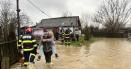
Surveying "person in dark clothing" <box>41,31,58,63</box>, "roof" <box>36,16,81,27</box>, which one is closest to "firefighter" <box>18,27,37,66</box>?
"person in dark clothing" <box>41,31,58,63</box>

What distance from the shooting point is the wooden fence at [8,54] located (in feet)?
39.6

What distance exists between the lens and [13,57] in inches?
598

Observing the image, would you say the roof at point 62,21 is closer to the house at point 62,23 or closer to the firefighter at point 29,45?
the house at point 62,23

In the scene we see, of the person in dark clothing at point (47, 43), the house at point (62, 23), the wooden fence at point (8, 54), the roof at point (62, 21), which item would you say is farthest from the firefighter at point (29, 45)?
the roof at point (62, 21)

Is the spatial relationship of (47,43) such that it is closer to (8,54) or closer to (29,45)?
(8,54)

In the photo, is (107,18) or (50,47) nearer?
(50,47)

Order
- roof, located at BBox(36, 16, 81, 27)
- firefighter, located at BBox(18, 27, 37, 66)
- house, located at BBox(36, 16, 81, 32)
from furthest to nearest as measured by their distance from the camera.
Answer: roof, located at BBox(36, 16, 81, 27), house, located at BBox(36, 16, 81, 32), firefighter, located at BBox(18, 27, 37, 66)

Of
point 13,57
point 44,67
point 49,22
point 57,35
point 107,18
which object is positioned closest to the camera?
point 44,67

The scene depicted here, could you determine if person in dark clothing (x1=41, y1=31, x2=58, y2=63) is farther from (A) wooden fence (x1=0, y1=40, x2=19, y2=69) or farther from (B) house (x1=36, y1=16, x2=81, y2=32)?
(B) house (x1=36, y1=16, x2=81, y2=32)

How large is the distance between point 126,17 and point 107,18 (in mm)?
4871

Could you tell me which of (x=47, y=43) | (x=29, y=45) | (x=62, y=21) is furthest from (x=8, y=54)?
(x=62, y=21)

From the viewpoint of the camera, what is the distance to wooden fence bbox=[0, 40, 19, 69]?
1208cm

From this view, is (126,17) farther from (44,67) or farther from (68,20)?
(44,67)

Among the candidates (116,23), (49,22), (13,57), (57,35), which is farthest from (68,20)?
(13,57)
